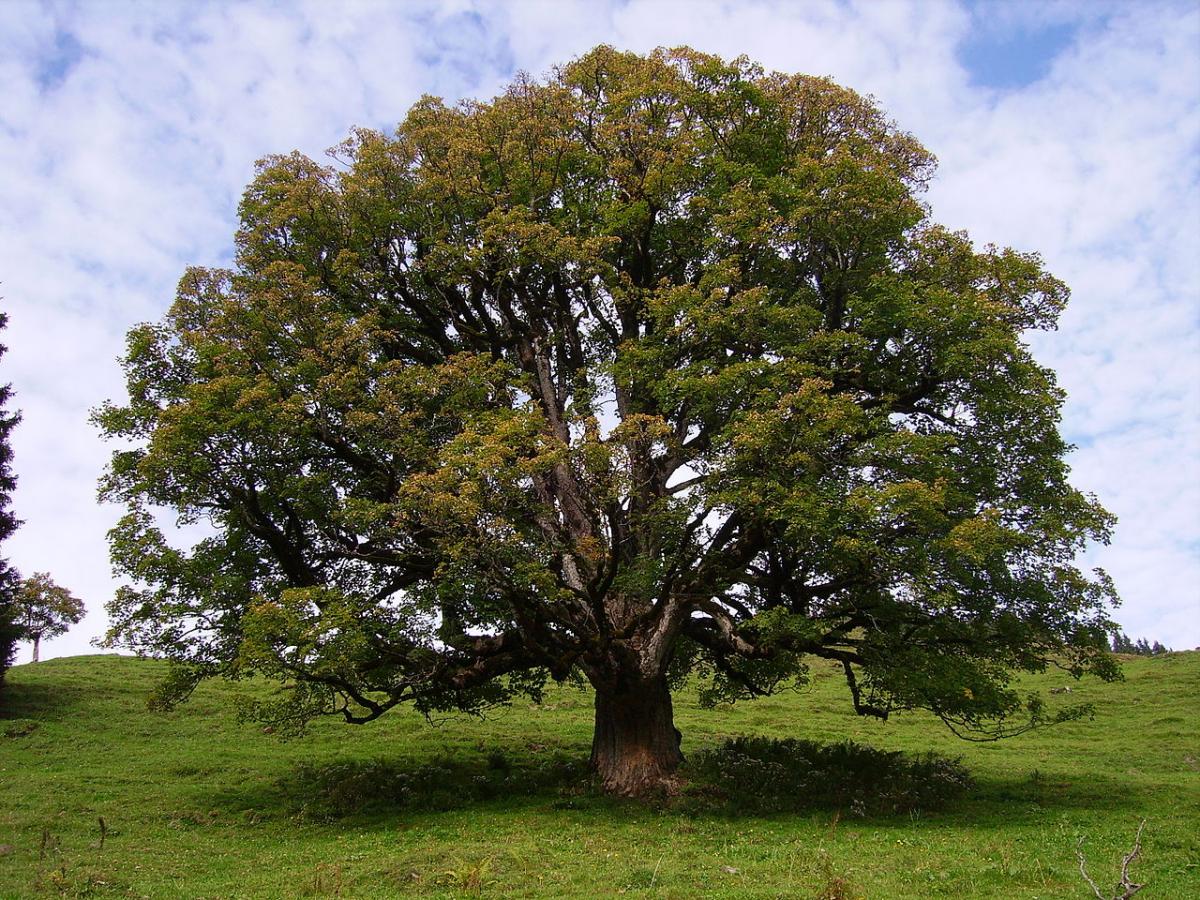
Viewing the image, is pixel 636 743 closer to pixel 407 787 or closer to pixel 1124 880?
pixel 407 787

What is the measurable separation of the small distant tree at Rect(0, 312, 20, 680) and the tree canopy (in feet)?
54.0

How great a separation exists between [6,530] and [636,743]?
2732cm

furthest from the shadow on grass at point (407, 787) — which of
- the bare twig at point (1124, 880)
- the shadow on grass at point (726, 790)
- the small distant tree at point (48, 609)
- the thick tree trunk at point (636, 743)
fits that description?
the small distant tree at point (48, 609)

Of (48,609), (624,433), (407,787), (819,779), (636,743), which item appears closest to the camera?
(624,433)

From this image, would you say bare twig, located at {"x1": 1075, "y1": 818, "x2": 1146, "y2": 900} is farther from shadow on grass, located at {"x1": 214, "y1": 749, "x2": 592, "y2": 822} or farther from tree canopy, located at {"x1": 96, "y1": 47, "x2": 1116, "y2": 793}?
shadow on grass, located at {"x1": 214, "y1": 749, "x2": 592, "y2": 822}

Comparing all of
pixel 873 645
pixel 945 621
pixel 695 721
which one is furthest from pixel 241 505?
pixel 695 721

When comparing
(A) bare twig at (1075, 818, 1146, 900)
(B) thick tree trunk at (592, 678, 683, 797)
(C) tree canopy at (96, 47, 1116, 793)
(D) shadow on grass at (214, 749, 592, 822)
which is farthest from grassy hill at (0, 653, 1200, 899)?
(C) tree canopy at (96, 47, 1116, 793)

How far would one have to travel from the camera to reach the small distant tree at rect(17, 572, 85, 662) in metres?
39.6

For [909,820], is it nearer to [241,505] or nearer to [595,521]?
[595,521]

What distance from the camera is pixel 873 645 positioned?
61.0 ft

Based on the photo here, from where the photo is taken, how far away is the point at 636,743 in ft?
67.5

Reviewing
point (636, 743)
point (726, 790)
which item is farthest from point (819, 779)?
point (636, 743)

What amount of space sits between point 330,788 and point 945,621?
1633cm

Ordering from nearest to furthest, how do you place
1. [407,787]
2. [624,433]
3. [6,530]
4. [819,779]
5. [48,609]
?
1. [624,433]
2. [819,779]
3. [407,787]
4. [6,530]
5. [48,609]
